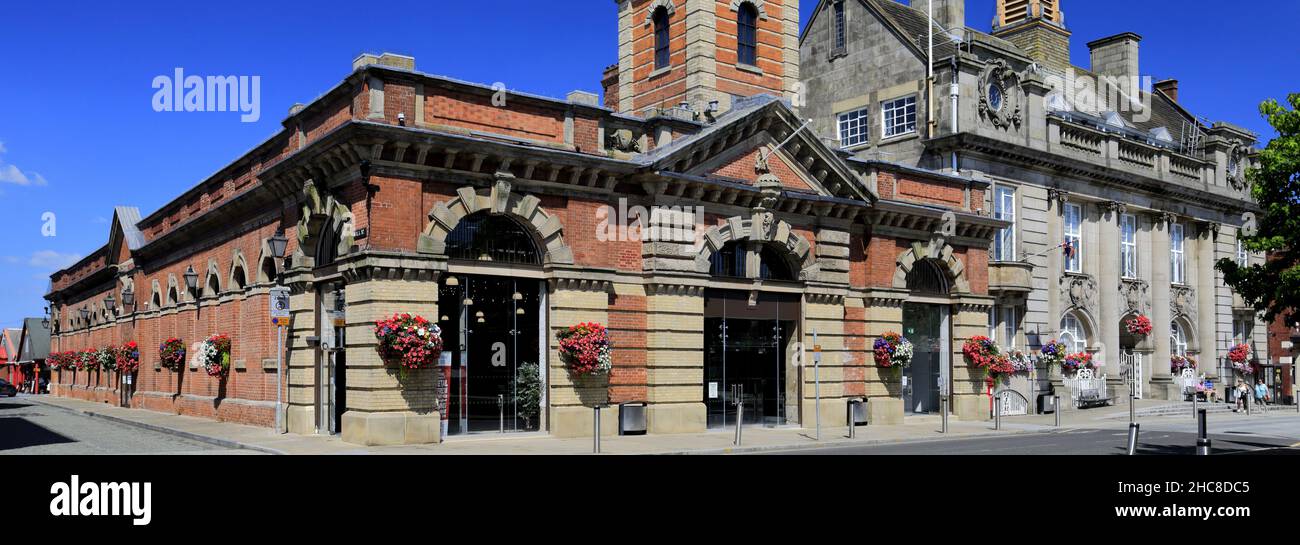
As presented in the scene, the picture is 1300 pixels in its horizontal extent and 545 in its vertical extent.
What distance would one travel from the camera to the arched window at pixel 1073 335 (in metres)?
41.3

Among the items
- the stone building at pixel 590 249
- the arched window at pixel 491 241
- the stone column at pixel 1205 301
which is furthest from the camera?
the stone column at pixel 1205 301

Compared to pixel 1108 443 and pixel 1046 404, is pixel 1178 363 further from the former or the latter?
pixel 1108 443

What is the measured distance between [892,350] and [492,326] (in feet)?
40.2

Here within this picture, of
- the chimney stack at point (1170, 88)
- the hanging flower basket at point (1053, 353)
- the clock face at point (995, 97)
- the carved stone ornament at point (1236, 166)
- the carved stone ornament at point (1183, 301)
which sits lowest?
the hanging flower basket at point (1053, 353)

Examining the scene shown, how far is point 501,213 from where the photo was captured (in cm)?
2359

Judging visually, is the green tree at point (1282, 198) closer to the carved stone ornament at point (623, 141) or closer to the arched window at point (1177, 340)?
the arched window at point (1177, 340)

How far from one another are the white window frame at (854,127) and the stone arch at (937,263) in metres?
8.95

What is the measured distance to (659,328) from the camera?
85.4ft

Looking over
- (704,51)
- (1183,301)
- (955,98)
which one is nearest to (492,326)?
(704,51)

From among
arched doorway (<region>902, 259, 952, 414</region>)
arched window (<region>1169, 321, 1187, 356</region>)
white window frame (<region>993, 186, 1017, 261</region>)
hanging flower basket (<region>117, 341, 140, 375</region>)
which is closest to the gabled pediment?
arched doorway (<region>902, 259, 952, 414</region>)

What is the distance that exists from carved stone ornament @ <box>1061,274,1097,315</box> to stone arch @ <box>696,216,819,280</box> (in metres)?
15.9

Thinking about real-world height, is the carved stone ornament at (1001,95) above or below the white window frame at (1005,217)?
above

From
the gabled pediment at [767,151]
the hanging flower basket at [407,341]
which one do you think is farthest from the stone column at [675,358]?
the hanging flower basket at [407,341]
